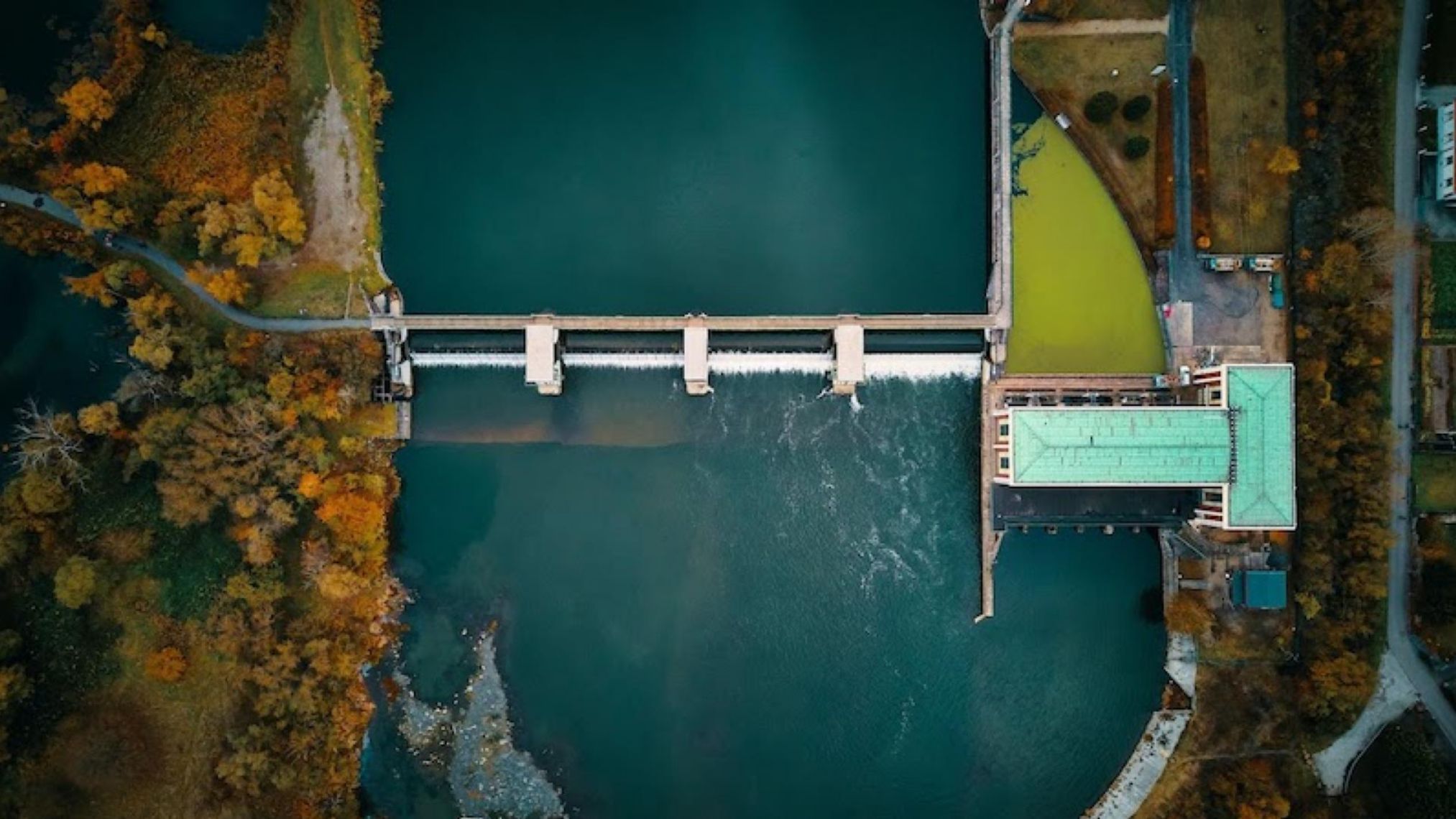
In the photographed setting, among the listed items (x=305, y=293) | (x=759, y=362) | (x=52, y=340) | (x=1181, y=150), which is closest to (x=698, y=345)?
(x=759, y=362)

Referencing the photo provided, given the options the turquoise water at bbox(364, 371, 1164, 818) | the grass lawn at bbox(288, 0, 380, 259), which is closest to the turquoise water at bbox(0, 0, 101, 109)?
the grass lawn at bbox(288, 0, 380, 259)

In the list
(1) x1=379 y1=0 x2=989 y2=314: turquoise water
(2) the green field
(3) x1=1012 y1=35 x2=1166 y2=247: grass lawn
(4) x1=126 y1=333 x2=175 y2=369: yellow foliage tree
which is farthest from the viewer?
(1) x1=379 y1=0 x2=989 y2=314: turquoise water

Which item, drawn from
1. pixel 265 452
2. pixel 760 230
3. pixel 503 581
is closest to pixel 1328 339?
pixel 760 230

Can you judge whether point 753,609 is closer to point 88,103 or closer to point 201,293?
point 201,293

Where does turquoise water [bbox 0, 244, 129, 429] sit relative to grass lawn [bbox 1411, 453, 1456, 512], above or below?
above

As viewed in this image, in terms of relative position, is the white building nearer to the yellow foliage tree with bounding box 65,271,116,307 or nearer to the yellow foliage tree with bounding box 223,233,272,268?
the yellow foliage tree with bounding box 223,233,272,268

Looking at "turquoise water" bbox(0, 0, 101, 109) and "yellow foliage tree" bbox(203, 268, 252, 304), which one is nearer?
"yellow foliage tree" bbox(203, 268, 252, 304)
